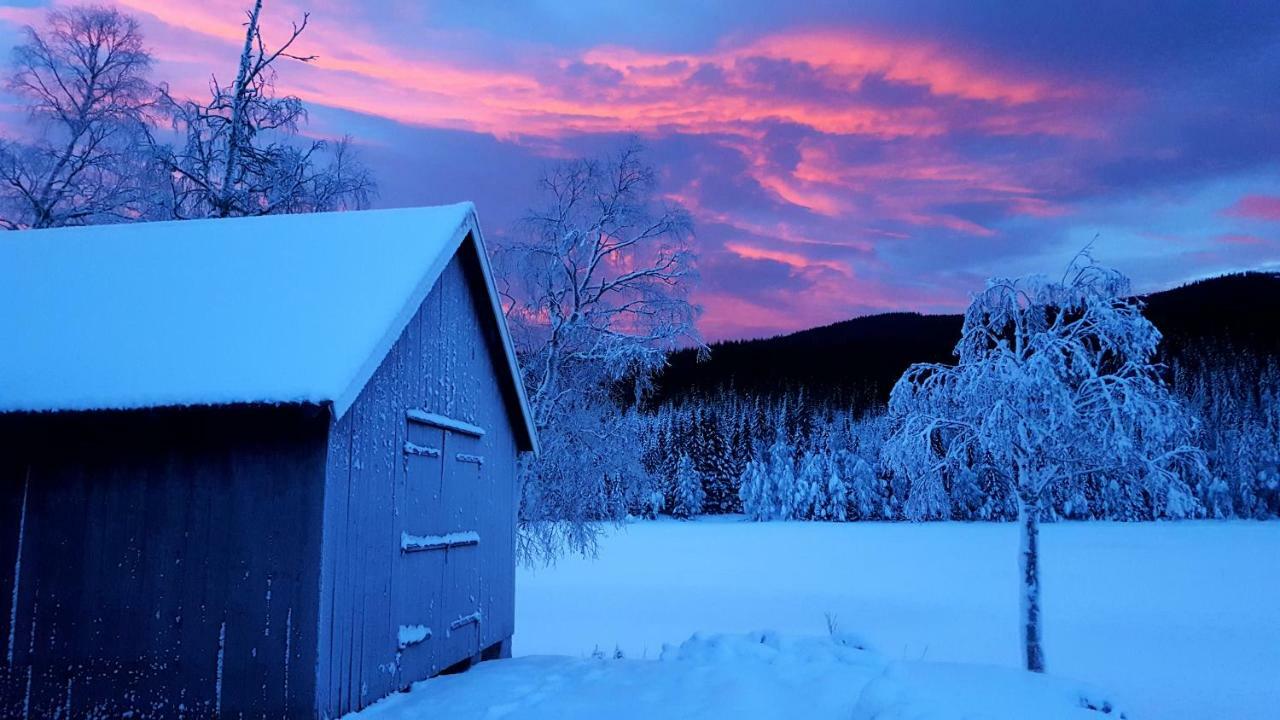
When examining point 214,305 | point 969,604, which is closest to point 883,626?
point 969,604

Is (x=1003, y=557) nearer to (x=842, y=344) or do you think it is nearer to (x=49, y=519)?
(x=49, y=519)

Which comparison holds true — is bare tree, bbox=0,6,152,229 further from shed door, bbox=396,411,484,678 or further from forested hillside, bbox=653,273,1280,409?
forested hillside, bbox=653,273,1280,409

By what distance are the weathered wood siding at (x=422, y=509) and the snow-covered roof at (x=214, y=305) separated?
1.94 feet

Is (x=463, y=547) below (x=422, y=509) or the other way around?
below

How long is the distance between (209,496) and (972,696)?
6.91 m

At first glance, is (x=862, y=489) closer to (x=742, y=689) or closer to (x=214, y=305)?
(x=742, y=689)

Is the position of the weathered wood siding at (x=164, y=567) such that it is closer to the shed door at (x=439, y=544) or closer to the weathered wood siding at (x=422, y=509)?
the weathered wood siding at (x=422, y=509)

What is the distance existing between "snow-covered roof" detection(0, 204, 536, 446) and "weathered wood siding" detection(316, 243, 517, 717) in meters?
0.59

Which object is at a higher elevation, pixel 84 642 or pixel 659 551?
pixel 84 642

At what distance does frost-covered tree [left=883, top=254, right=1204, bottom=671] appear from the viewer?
15.7 m

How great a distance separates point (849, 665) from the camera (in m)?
9.45

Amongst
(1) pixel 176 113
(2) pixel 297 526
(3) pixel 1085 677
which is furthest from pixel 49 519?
(3) pixel 1085 677

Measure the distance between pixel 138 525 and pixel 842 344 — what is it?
106 metres

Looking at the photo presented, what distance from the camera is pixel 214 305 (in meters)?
8.15
